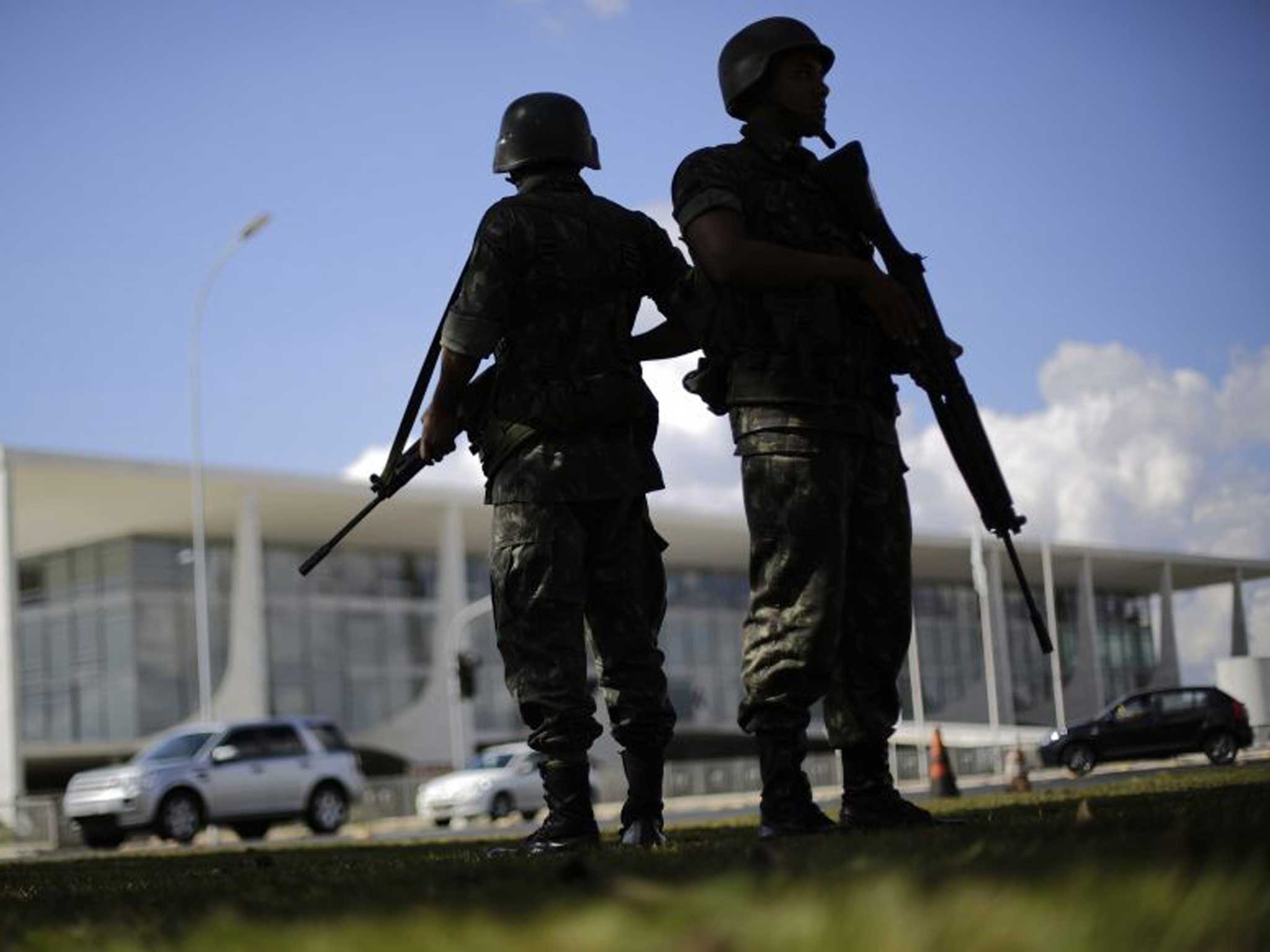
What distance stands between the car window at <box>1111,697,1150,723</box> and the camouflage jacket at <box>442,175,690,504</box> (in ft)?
105

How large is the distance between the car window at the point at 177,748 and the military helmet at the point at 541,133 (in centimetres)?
2152

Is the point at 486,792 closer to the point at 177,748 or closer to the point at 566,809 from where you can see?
the point at 177,748

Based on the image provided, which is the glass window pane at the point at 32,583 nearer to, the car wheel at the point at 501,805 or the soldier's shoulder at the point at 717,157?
the car wheel at the point at 501,805

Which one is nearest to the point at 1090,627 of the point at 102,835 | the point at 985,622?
the point at 985,622

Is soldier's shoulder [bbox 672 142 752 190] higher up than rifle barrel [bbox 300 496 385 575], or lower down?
higher up

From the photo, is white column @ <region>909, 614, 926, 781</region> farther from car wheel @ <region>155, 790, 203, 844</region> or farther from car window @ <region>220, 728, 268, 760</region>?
car wheel @ <region>155, 790, 203, 844</region>

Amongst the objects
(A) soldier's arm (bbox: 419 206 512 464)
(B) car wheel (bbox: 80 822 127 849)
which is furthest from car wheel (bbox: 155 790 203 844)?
(A) soldier's arm (bbox: 419 206 512 464)

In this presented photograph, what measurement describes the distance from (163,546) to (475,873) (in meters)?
53.6

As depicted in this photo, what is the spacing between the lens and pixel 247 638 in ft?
177

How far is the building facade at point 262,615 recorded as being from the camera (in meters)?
51.6

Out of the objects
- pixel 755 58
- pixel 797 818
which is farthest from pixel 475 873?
pixel 755 58

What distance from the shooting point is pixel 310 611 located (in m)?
57.6

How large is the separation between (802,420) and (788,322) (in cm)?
28

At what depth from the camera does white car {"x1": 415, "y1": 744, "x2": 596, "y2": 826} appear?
33625 millimetres
